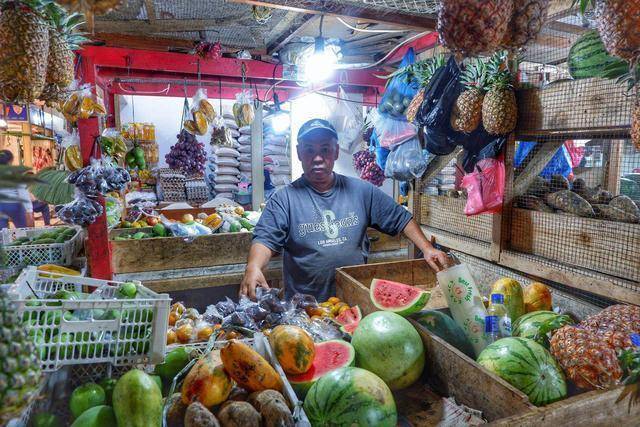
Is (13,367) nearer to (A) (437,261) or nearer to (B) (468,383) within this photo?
(B) (468,383)

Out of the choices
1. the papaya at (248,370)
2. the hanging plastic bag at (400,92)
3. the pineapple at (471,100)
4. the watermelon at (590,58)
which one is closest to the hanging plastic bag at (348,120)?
the hanging plastic bag at (400,92)

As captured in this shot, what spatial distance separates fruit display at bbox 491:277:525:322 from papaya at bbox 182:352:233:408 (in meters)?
1.28

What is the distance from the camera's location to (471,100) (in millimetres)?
2646

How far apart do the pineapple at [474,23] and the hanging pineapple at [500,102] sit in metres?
1.52

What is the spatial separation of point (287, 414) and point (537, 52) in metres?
4.14

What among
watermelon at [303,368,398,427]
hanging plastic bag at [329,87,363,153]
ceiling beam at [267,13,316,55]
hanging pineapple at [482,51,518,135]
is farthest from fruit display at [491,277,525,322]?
hanging plastic bag at [329,87,363,153]

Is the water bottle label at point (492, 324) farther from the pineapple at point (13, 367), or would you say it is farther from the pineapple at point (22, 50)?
the pineapple at point (22, 50)

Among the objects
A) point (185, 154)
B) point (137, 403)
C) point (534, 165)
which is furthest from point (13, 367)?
point (185, 154)

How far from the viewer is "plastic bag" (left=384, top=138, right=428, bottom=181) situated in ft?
11.4

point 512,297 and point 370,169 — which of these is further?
point 370,169

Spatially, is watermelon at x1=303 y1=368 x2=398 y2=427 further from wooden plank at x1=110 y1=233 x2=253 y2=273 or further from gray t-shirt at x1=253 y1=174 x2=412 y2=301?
wooden plank at x1=110 y1=233 x2=253 y2=273

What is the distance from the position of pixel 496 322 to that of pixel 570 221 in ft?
3.84

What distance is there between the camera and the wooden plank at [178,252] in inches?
161

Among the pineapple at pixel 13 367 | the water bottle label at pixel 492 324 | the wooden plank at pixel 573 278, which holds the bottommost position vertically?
the wooden plank at pixel 573 278
